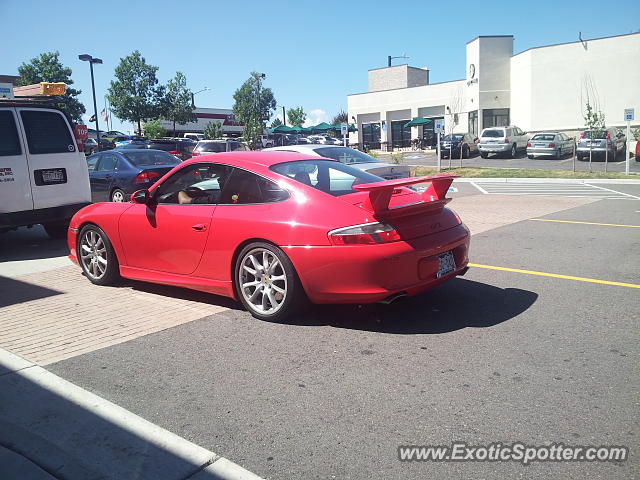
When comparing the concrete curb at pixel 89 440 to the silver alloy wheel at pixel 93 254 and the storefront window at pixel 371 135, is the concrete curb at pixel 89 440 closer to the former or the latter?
the silver alloy wheel at pixel 93 254

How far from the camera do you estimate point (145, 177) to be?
11977mm

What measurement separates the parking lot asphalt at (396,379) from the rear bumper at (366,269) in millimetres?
355

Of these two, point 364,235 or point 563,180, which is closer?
point 364,235

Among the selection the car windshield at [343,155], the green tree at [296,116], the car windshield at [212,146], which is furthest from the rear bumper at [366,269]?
the green tree at [296,116]

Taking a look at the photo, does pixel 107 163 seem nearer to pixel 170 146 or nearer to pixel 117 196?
pixel 117 196

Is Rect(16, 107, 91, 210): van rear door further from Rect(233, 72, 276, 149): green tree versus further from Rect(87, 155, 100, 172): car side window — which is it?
Rect(233, 72, 276, 149): green tree

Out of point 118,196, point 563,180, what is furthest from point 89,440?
point 563,180

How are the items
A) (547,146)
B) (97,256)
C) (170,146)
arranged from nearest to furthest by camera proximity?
(97,256) < (170,146) < (547,146)

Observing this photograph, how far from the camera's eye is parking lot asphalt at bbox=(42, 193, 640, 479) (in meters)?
2.87

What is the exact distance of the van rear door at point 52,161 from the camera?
848cm

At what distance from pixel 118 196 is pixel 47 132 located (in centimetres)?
361

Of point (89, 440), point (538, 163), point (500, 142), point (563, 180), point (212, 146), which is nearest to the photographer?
point (89, 440)

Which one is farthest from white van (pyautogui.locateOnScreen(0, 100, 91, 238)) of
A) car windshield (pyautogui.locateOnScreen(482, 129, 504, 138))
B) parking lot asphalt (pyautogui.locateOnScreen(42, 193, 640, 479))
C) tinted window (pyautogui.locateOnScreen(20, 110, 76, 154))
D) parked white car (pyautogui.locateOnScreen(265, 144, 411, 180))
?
car windshield (pyautogui.locateOnScreen(482, 129, 504, 138))

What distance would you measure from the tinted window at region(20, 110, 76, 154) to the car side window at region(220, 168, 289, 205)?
16.0 ft
